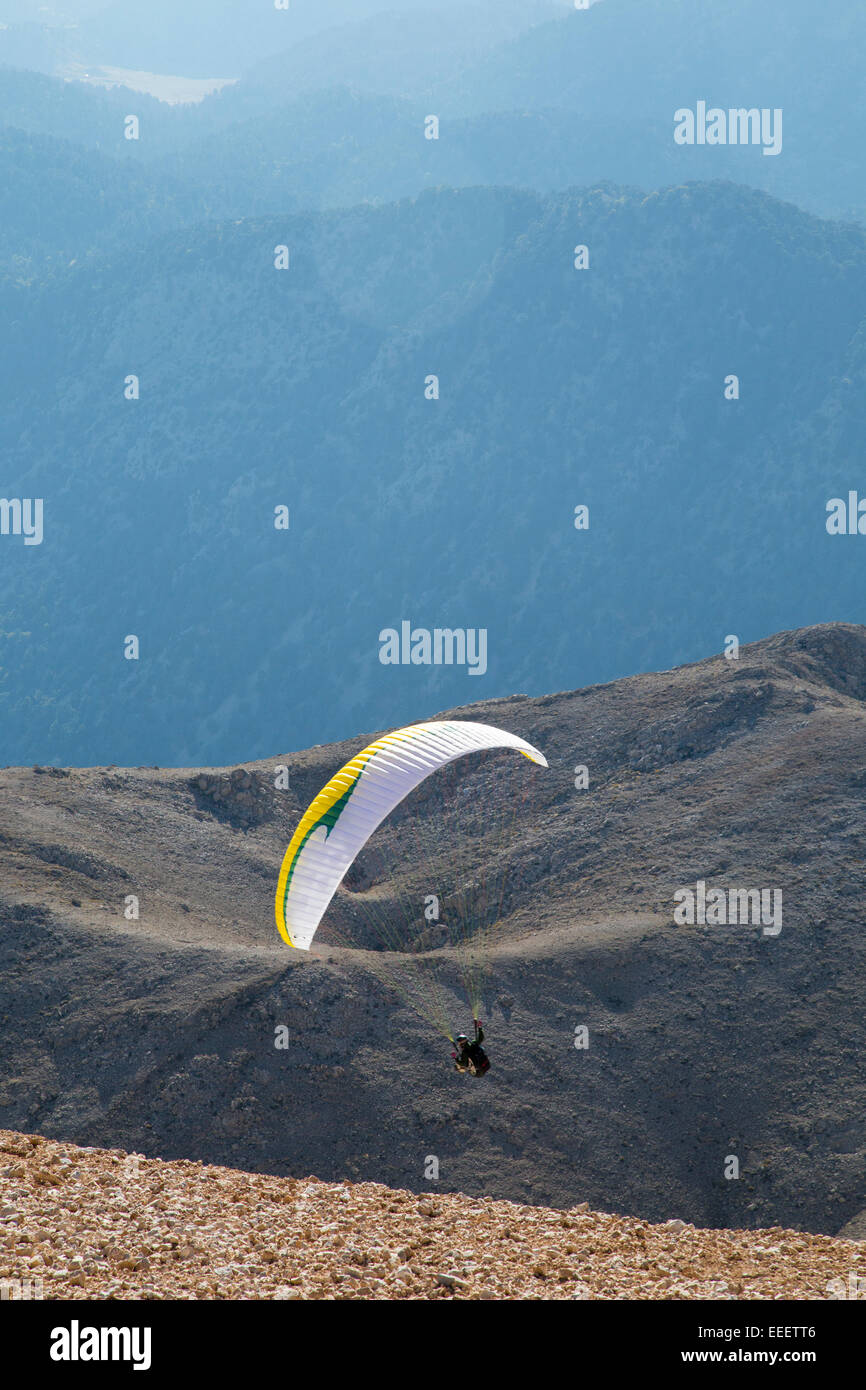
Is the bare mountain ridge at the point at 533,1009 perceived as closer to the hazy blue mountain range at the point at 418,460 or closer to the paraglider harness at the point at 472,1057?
the paraglider harness at the point at 472,1057

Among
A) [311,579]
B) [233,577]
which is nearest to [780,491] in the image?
[311,579]

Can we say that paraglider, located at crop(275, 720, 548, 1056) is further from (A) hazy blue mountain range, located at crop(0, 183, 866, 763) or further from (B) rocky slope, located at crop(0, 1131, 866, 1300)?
(A) hazy blue mountain range, located at crop(0, 183, 866, 763)

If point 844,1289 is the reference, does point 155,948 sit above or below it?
above

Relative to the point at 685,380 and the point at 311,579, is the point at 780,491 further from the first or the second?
the point at 311,579

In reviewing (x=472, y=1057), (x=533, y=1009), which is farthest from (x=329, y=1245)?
(x=533, y=1009)

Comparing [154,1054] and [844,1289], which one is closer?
[844,1289]

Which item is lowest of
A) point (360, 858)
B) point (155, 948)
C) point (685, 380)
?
point (155, 948)

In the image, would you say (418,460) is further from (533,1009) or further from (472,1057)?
(472,1057)
